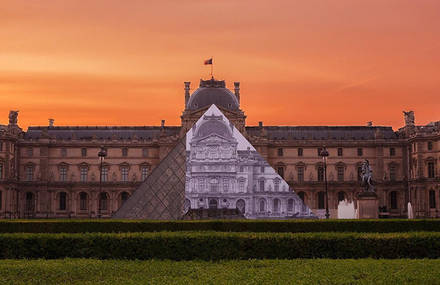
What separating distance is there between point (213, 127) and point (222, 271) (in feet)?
69.7

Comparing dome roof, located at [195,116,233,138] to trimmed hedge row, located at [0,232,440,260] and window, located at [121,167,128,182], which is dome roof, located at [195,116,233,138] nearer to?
trimmed hedge row, located at [0,232,440,260]

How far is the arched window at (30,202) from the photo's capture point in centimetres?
7944

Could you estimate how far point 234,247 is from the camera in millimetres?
19641

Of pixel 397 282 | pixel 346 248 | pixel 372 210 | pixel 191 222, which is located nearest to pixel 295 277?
pixel 397 282

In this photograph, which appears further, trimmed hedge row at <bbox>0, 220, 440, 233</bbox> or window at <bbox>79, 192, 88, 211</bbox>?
window at <bbox>79, 192, 88, 211</bbox>

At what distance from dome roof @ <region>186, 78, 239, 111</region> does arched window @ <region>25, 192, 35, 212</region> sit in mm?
21849

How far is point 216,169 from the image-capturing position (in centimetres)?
3666

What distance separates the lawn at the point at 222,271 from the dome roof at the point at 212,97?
62.0 metres

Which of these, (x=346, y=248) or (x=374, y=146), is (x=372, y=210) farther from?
(x=374, y=146)

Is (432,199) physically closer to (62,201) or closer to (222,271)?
(62,201)

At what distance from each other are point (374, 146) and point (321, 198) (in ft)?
30.4

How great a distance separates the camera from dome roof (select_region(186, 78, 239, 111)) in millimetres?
80438

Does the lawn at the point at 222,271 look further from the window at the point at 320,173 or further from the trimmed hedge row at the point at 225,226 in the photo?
the window at the point at 320,173

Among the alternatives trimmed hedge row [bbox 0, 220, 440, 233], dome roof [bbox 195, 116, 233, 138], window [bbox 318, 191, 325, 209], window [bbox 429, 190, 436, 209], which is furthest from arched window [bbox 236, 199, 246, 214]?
window [bbox 318, 191, 325, 209]
